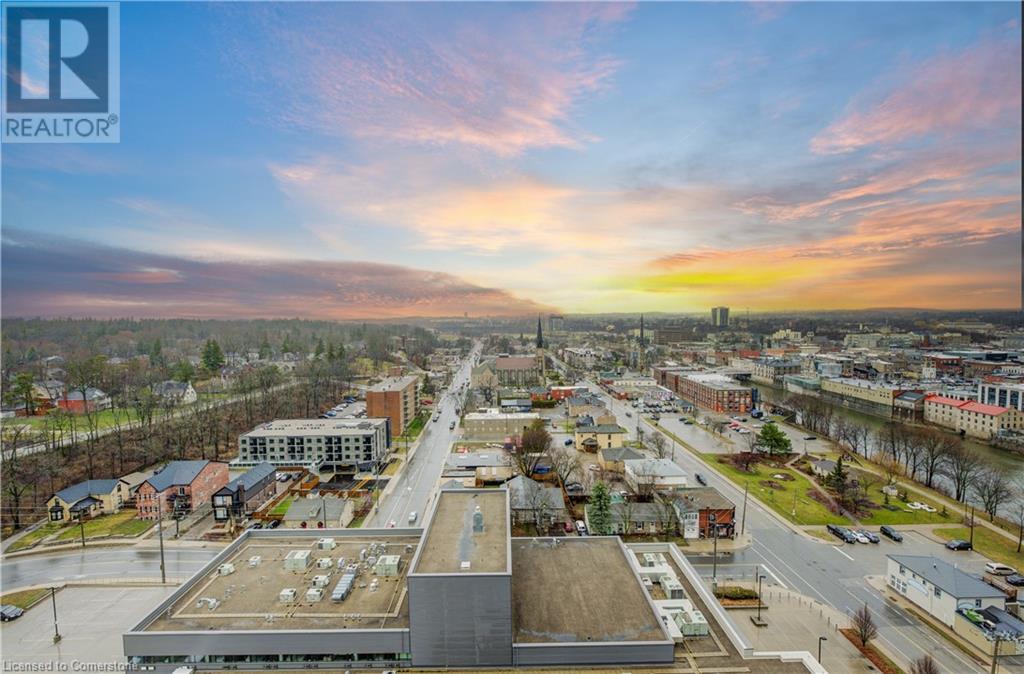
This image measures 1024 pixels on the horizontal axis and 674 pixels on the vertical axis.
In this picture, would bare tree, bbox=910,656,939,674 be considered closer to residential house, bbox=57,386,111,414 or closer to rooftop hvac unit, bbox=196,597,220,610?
rooftop hvac unit, bbox=196,597,220,610

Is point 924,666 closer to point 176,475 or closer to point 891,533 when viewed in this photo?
point 891,533

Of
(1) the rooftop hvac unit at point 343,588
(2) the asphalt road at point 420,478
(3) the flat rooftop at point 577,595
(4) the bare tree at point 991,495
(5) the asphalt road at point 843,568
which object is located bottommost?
(2) the asphalt road at point 420,478

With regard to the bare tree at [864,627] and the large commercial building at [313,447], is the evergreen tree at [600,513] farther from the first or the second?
the large commercial building at [313,447]

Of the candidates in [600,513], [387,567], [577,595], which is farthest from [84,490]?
[577,595]

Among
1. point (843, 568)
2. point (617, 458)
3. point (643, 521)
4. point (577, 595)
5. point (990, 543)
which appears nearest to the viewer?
point (577, 595)

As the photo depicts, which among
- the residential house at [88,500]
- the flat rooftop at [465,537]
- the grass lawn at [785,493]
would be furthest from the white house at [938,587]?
the residential house at [88,500]

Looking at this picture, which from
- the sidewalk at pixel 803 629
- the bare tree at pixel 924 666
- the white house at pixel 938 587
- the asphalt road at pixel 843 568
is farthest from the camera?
the white house at pixel 938 587
